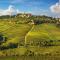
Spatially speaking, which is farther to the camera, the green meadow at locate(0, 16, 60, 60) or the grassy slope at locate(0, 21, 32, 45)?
the grassy slope at locate(0, 21, 32, 45)

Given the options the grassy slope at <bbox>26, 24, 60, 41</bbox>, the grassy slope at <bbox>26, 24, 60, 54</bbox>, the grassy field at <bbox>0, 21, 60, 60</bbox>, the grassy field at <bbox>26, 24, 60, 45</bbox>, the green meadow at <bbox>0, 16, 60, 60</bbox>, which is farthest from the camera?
the grassy slope at <bbox>26, 24, 60, 41</bbox>

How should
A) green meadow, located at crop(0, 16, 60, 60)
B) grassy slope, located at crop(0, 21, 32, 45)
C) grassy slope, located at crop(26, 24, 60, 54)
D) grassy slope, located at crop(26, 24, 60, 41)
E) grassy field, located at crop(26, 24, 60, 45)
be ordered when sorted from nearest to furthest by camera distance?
1. green meadow, located at crop(0, 16, 60, 60)
2. grassy slope, located at crop(26, 24, 60, 54)
3. grassy field, located at crop(26, 24, 60, 45)
4. grassy slope, located at crop(0, 21, 32, 45)
5. grassy slope, located at crop(26, 24, 60, 41)

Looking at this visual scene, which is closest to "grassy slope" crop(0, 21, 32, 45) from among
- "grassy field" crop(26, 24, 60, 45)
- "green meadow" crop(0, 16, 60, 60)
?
"green meadow" crop(0, 16, 60, 60)

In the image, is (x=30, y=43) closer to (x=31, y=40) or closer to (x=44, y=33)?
(x=31, y=40)

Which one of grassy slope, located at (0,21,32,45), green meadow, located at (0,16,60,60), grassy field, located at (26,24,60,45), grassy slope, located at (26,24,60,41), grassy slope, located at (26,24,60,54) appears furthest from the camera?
grassy slope, located at (26,24,60,41)

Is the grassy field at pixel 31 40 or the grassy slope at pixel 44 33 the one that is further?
the grassy slope at pixel 44 33

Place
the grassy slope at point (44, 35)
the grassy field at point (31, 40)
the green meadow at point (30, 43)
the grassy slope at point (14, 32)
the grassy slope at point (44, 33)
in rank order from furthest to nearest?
the grassy slope at point (44, 33), the grassy slope at point (14, 32), the grassy slope at point (44, 35), the green meadow at point (30, 43), the grassy field at point (31, 40)

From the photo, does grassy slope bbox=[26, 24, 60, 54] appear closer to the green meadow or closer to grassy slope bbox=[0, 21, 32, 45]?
the green meadow

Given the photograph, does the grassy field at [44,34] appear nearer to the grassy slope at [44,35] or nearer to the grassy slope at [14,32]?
the grassy slope at [44,35]

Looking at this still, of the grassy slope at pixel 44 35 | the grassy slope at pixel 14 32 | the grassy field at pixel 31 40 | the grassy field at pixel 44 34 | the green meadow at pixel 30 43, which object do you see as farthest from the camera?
the grassy slope at pixel 14 32

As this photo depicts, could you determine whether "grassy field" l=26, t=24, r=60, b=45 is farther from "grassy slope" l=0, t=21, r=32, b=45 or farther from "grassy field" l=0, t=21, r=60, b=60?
"grassy slope" l=0, t=21, r=32, b=45

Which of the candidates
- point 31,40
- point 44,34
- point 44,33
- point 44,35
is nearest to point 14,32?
point 44,33

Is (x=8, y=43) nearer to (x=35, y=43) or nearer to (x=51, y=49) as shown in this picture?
(x=35, y=43)

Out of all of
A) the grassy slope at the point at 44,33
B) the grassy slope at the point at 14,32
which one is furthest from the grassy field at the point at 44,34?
Result: the grassy slope at the point at 14,32
